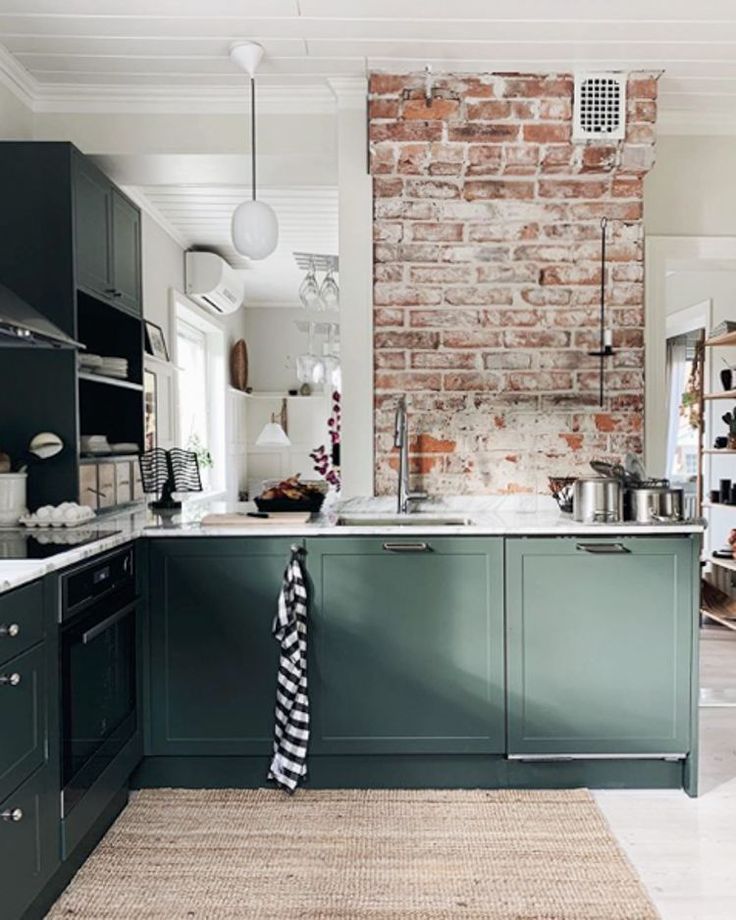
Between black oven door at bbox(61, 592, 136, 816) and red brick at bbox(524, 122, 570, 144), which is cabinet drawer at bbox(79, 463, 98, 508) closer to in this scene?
black oven door at bbox(61, 592, 136, 816)

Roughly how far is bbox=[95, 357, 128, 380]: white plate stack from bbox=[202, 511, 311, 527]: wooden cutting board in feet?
2.81

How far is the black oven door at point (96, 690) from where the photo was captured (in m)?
2.18

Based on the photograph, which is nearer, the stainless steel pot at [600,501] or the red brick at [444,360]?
the stainless steel pot at [600,501]

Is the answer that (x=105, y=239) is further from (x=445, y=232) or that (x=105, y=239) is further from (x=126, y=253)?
(x=445, y=232)

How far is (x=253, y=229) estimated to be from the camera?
302 centimetres

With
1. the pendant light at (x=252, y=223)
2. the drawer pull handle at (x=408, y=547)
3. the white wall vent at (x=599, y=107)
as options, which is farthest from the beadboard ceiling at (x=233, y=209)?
the drawer pull handle at (x=408, y=547)

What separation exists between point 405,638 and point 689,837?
3.35 feet

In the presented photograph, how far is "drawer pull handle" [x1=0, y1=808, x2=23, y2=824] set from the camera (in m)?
1.79

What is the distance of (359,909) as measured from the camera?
213cm

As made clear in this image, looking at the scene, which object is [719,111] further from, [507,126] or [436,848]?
[436,848]

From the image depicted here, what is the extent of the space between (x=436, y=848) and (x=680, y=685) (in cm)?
96

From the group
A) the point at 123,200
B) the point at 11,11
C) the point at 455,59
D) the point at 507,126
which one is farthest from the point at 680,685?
the point at 11,11

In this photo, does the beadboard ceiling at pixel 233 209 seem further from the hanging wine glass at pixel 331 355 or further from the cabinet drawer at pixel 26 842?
the cabinet drawer at pixel 26 842

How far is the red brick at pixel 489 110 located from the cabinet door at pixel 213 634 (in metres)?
1.80
